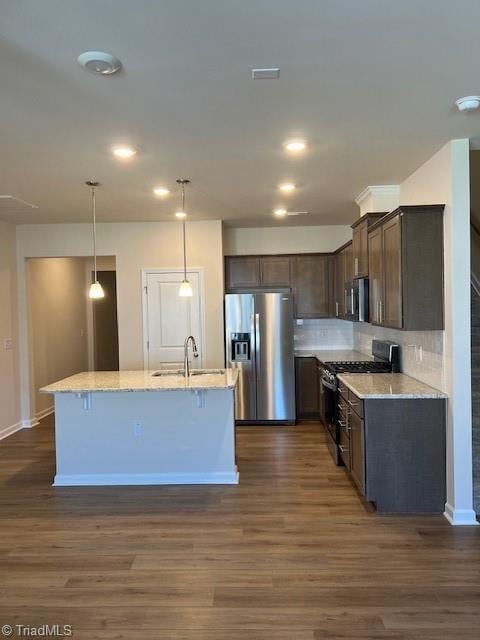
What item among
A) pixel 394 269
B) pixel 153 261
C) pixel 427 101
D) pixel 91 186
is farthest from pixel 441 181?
pixel 153 261

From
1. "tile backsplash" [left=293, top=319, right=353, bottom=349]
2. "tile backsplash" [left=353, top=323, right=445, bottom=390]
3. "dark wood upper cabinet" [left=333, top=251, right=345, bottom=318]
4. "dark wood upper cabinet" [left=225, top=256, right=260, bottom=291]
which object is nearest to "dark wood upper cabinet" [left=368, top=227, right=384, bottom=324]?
"tile backsplash" [left=353, top=323, right=445, bottom=390]

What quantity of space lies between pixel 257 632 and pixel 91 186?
366cm

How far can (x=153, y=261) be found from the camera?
593 cm

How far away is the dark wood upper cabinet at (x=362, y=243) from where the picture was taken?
4.20m

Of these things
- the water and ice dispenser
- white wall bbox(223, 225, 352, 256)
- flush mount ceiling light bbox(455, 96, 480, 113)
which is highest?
flush mount ceiling light bbox(455, 96, 480, 113)

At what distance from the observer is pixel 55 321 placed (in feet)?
23.2

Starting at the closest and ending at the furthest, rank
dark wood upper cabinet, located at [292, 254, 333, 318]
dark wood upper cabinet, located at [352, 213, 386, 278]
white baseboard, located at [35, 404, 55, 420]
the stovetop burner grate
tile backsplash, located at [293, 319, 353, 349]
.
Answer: dark wood upper cabinet, located at [352, 213, 386, 278] < the stovetop burner grate < dark wood upper cabinet, located at [292, 254, 333, 318] < white baseboard, located at [35, 404, 55, 420] < tile backsplash, located at [293, 319, 353, 349]

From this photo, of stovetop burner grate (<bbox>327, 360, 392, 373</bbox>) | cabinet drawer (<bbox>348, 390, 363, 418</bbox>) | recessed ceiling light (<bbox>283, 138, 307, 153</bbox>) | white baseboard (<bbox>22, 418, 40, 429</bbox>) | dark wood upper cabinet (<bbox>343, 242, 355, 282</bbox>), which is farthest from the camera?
white baseboard (<bbox>22, 418, 40, 429</bbox>)

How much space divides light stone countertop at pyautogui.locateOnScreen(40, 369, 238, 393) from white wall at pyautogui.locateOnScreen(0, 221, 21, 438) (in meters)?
1.75

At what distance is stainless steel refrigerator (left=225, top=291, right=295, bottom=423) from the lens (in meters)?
5.89

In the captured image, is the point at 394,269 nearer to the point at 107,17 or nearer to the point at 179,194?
the point at 179,194

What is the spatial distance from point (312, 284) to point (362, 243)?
1.98 m

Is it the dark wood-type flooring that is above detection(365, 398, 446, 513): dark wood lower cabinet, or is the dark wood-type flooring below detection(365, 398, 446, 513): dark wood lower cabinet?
below

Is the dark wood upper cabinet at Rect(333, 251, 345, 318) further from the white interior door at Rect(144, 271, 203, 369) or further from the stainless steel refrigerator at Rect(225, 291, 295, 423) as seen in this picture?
the white interior door at Rect(144, 271, 203, 369)
